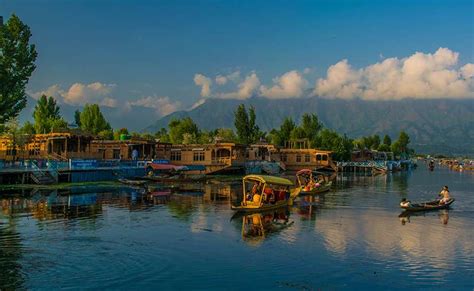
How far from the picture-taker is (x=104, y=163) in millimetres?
57250

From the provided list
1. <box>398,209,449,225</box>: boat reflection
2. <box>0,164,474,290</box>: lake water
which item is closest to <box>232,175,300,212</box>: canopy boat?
<box>0,164,474,290</box>: lake water

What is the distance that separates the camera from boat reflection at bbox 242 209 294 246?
1025 inches

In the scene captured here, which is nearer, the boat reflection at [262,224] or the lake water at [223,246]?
the lake water at [223,246]

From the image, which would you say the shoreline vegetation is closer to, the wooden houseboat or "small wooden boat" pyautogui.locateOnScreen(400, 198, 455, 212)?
the wooden houseboat

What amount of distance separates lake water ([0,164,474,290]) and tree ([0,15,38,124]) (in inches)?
493

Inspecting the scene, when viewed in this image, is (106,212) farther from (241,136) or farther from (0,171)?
(241,136)

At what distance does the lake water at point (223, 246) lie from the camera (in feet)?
59.2

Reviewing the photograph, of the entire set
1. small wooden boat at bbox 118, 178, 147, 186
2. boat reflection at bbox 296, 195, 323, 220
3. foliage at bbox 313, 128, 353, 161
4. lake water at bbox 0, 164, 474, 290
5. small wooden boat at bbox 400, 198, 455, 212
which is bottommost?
lake water at bbox 0, 164, 474, 290

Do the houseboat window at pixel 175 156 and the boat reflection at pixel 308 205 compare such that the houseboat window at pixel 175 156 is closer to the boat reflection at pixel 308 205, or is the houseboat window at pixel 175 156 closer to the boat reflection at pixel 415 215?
the boat reflection at pixel 308 205

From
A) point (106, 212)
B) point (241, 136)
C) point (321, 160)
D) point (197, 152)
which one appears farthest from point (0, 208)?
point (241, 136)

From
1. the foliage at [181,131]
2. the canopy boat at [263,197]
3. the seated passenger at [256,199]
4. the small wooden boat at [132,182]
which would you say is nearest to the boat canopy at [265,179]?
the canopy boat at [263,197]

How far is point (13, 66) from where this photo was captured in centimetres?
4809

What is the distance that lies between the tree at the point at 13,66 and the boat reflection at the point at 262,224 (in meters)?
29.6

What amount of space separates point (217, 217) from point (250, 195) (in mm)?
4040
